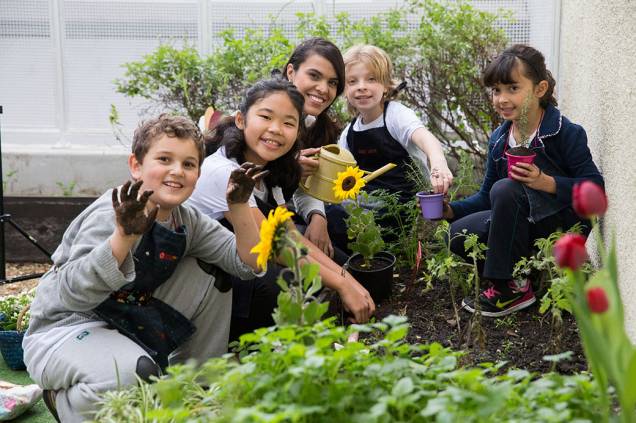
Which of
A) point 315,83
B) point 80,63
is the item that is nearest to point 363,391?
point 315,83

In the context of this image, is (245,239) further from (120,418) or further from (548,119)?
(548,119)

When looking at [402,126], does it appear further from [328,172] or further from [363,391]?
[363,391]

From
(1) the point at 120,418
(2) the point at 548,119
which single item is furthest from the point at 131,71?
(1) the point at 120,418

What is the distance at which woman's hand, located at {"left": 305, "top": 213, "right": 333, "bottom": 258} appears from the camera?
3582 mm

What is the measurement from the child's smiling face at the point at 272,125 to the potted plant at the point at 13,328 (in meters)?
1.19

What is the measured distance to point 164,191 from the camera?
2.67m

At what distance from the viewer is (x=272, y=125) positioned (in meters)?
3.21

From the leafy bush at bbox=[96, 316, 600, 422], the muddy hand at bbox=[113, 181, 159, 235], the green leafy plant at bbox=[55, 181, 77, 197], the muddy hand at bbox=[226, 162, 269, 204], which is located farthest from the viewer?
the green leafy plant at bbox=[55, 181, 77, 197]

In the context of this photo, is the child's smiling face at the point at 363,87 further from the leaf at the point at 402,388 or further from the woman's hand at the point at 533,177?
the leaf at the point at 402,388

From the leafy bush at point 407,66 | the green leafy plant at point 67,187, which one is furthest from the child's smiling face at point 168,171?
the green leafy plant at point 67,187

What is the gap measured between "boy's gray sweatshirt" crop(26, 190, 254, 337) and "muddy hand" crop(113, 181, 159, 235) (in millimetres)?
110

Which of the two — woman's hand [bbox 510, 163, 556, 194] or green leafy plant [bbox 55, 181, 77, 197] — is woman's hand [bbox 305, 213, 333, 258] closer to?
woman's hand [bbox 510, 163, 556, 194]

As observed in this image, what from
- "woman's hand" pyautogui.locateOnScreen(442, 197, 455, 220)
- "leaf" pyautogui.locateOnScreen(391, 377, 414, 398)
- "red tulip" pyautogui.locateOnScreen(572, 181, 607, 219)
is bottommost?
"leaf" pyautogui.locateOnScreen(391, 377, 414, 398)

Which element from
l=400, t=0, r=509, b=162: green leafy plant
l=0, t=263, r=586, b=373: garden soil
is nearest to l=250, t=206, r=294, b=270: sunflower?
l=0, t=263, r=586, b=373: garden soil
